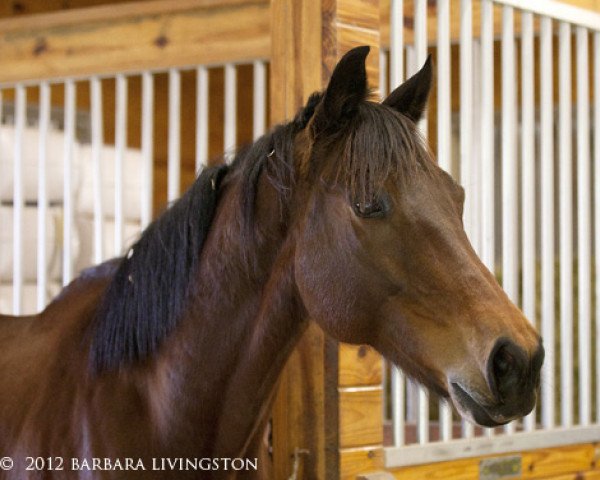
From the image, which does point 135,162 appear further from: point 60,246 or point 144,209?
point 144,209

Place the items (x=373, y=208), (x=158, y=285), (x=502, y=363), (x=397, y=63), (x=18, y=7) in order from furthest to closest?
1. (x=18, y=7)
2. (x=397, y=63)
3. (x=158, y=285)
4. (x=373, y=208)
5. (x=502, y=363)

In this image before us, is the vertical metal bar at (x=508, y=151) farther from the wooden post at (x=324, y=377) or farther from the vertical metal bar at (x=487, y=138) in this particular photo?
the wooden post at (x=324, y=377)

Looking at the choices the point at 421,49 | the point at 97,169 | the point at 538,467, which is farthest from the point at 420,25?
the point at 538,467

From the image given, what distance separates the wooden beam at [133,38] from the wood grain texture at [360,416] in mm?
777

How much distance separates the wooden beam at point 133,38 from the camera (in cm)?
168

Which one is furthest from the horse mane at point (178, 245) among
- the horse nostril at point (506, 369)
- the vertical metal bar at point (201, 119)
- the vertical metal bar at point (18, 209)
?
the vertical metal bar at point (18, 209)

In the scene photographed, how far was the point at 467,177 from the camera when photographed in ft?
5.05

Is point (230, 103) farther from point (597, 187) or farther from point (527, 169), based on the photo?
point (597, 187)

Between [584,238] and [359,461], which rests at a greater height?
[584,238]

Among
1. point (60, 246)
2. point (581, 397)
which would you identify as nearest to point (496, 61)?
point (581, 397)

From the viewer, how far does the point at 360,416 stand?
1345 mm

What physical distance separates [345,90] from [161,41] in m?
0.92

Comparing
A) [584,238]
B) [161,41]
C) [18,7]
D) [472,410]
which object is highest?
[18,7]

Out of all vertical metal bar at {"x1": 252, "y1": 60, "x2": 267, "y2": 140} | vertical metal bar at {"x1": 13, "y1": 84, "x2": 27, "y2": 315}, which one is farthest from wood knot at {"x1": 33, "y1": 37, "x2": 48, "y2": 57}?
vertical metal bar at {"x1": 252, "y1": 60, "x2": 267, "y2": 140}
